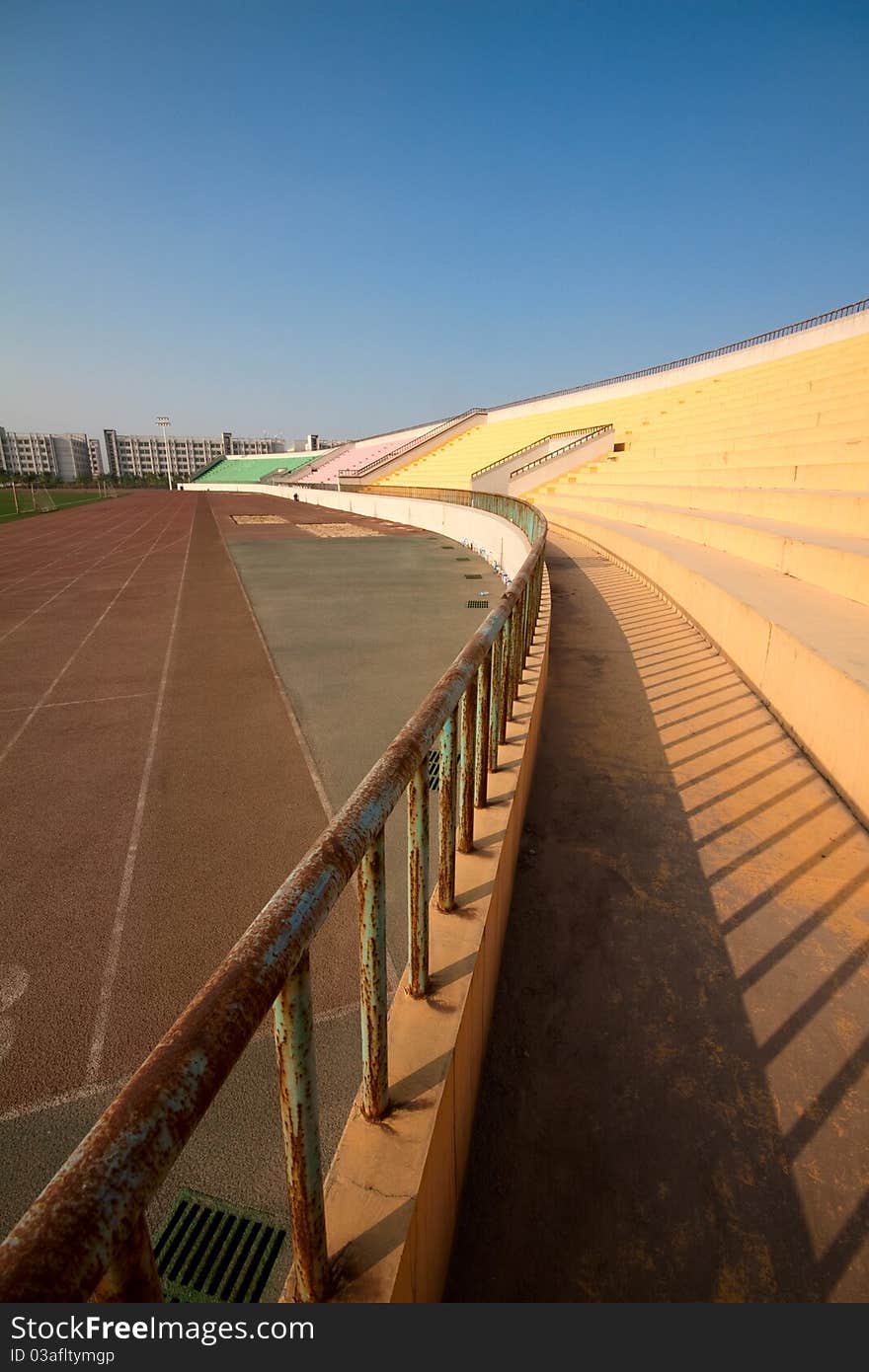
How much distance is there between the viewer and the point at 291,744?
18.6 ft

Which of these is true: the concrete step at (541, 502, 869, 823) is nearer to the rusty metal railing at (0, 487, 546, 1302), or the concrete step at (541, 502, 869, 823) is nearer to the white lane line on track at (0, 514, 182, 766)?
the rusty metal railing at (0, 487, 546, 1302)

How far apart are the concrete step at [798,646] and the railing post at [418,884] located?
303 cm

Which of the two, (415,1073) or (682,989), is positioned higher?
(415,1073)

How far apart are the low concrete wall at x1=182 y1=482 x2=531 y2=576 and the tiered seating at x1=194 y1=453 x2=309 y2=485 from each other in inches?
1665

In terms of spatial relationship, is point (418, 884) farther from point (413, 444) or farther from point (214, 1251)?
point (413, 444)

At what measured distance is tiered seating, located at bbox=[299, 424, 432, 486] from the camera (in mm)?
61594

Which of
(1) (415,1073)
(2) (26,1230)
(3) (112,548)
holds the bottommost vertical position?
(3) (112,548)

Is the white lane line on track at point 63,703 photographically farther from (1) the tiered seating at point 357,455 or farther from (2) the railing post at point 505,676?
(1) the tiered seating at point 357,455

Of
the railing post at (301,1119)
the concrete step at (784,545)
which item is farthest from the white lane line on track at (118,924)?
the concrete step at (784,545)

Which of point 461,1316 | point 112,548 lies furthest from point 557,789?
point 112,548

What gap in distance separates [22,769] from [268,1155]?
4.19m

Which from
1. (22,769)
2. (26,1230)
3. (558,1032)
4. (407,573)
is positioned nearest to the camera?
(26,1230)

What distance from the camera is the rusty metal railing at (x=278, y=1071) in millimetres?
607

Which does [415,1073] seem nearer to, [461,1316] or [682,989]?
[461,1316]
